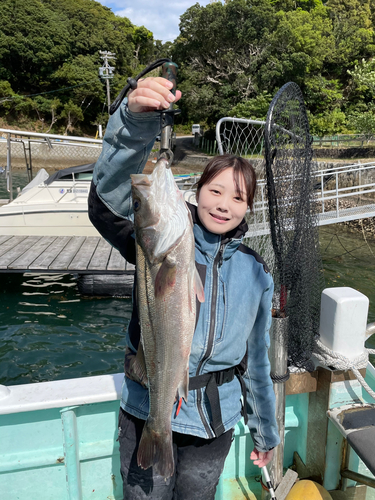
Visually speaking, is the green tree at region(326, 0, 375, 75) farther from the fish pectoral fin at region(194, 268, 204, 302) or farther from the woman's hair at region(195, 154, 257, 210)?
the fish pectoral fin at region(194, 268, 204, 302)

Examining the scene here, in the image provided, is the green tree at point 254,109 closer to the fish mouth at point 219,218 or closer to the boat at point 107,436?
the boat at point 107,436

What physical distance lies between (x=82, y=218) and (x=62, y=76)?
45754mm

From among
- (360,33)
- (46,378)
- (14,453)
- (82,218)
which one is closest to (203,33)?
(360,33)

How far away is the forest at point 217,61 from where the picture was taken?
33.2m

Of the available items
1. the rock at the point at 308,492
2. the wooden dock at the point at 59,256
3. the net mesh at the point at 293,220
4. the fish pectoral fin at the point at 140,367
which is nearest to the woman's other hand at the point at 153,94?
the fish pectoral fin at the point at 140,367

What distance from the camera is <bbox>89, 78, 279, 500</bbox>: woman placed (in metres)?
1.78

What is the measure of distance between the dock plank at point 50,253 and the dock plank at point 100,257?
2.85 feet

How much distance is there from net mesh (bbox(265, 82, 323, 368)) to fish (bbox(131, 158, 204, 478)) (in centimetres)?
127

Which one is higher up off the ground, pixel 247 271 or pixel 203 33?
pixel 203 33

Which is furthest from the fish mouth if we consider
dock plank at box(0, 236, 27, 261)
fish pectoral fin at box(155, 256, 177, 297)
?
dock plank at box(0, 236, 27, 261)

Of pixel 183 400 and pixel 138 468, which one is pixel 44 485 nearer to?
pixel 138 468

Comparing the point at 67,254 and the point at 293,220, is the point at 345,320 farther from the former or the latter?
the point at 67,254

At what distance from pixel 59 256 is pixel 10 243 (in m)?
1.81

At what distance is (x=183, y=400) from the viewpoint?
184cm
